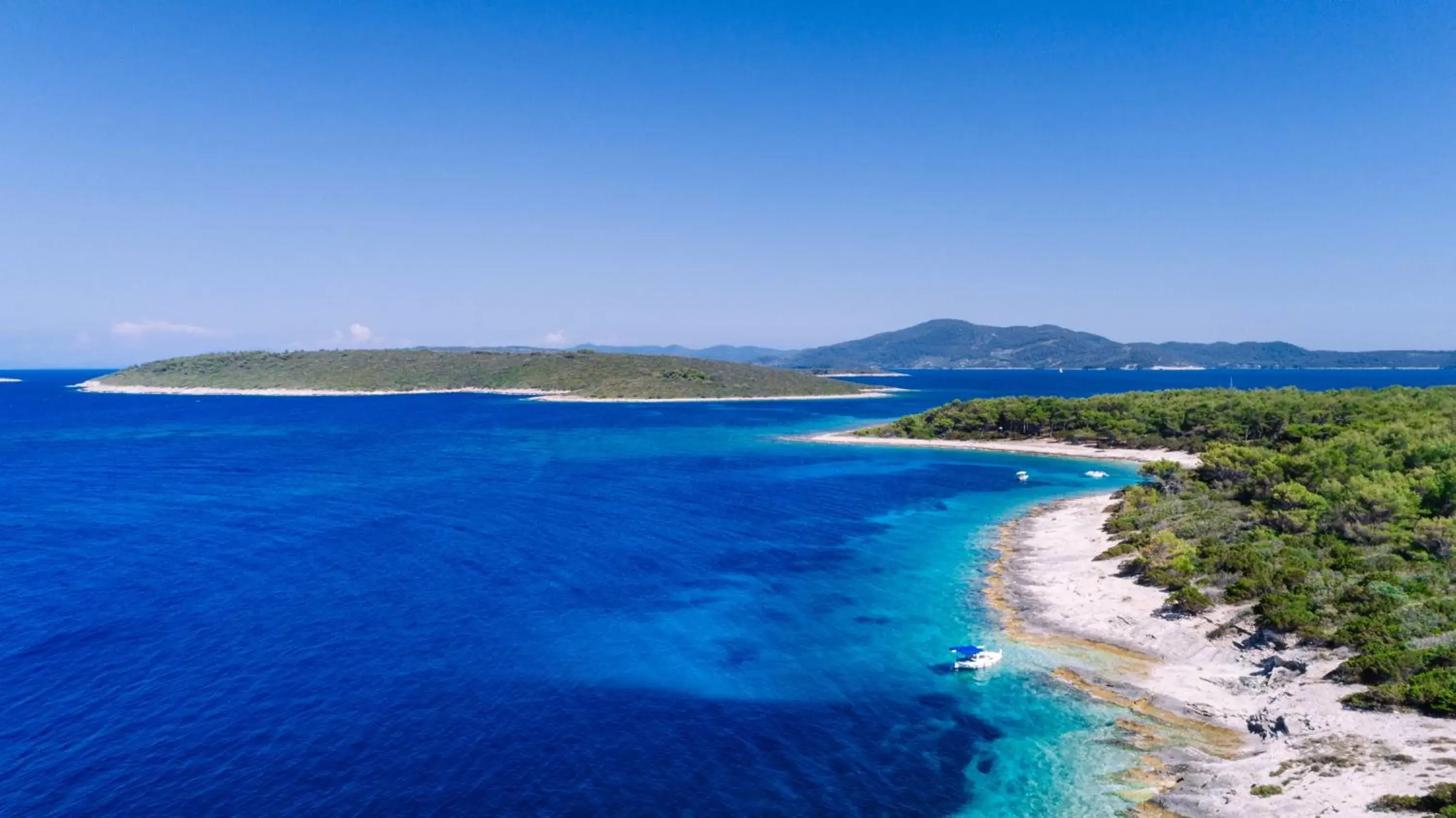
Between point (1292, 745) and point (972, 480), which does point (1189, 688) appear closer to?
point (1292, 745)

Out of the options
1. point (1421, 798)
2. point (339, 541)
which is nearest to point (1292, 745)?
point (1421, 798)

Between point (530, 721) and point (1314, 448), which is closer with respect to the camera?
point (530, 721)

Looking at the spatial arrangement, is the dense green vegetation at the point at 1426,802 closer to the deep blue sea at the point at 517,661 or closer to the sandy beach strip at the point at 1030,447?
the deep blue sea at the point at 517,661

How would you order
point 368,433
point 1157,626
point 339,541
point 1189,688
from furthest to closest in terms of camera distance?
point 368,433, point 339,541, point 1157,626, point 1189,688

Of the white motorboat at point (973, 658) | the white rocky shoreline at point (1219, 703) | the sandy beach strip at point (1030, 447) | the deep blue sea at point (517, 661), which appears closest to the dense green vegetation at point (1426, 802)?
the white rocky shoreline at point (1219, 703)

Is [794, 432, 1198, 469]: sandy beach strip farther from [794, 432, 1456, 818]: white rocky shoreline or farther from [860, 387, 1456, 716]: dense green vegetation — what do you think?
[794, 432, 1456, 818]: white rocky shoreline

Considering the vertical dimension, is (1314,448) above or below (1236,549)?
above
